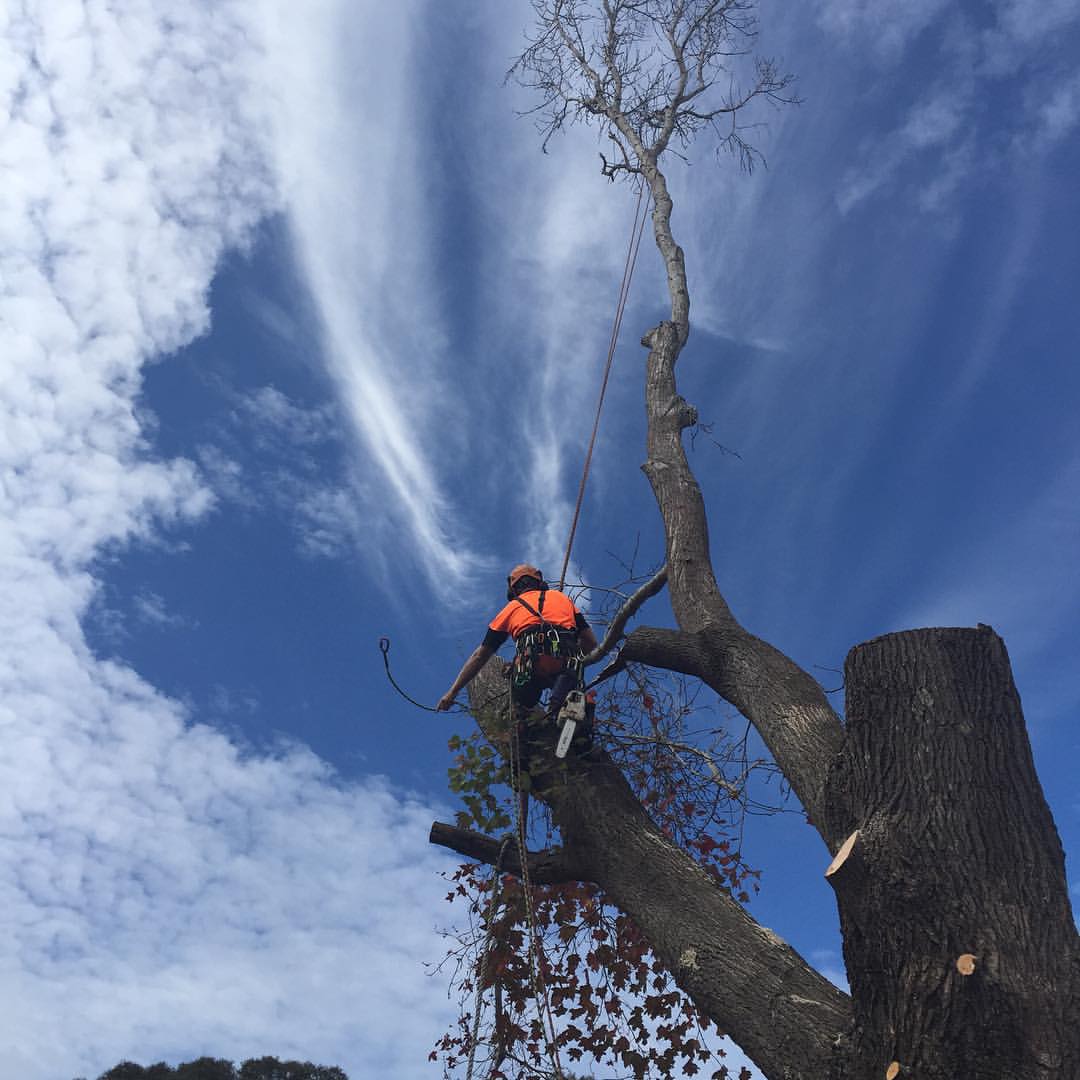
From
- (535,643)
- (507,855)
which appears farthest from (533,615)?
(507,855)

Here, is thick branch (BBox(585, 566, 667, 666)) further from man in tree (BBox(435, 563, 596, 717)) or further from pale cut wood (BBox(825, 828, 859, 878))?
pale cut wood (BBox(825, 828, 859, 878))

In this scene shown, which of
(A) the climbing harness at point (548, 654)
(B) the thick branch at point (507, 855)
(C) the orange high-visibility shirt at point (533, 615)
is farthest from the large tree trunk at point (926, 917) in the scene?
(C) the orange high-visibility shirt at point (533, 615)

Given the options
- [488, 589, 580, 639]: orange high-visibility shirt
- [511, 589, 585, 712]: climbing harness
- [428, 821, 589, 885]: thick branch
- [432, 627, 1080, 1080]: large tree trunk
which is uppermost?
[488, 589, 580, 639]: orange high-visibility shirt

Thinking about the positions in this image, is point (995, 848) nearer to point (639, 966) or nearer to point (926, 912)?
point (926, 912)

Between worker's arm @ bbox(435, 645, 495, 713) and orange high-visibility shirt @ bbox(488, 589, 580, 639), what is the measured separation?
14cm

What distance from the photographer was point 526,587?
5332 mm

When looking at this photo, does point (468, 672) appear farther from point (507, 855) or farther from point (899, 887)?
point (899, 887)

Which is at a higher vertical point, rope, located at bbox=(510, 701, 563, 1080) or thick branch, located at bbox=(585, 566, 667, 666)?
thick branch, located at bbox=(585, 566, 667, 666)

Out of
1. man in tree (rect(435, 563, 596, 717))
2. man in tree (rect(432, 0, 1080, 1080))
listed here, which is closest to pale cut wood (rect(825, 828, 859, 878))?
man in tree (rect(432, 0, 1080, 1080))

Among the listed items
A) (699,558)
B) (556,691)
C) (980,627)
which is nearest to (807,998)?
(980,627)

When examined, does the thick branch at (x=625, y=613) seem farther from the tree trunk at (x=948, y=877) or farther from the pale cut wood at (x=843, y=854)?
the pale cut wood at (x=843, y=854)

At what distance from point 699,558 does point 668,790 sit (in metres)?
1.30

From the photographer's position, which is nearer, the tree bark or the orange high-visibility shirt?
the tree bark

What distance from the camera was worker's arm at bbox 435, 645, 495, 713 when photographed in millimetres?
5121
